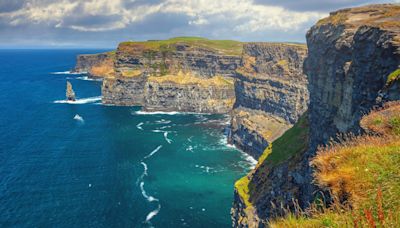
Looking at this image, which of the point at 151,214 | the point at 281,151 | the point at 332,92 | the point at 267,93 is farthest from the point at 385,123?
the point at 267,93

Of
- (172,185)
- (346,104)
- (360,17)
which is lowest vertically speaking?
(172,185)

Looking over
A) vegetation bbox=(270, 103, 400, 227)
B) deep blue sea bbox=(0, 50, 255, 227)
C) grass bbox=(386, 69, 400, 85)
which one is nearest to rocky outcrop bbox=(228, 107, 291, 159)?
deep blue sea bbox=(0, 50, 255, 227)

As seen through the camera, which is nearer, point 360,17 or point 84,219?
point 360,17

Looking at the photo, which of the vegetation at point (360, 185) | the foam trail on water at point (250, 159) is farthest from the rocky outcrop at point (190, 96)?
the vegetation at point (360, 185)

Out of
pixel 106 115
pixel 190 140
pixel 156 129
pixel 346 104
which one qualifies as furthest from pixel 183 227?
pixel 106 115

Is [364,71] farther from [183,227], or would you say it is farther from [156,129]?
[156,129]

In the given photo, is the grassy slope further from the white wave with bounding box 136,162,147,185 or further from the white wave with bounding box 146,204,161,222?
the white wave with bounding box 136,162,147,185

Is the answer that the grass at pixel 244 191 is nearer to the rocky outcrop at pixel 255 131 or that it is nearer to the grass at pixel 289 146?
the grass at pixel 289 146
